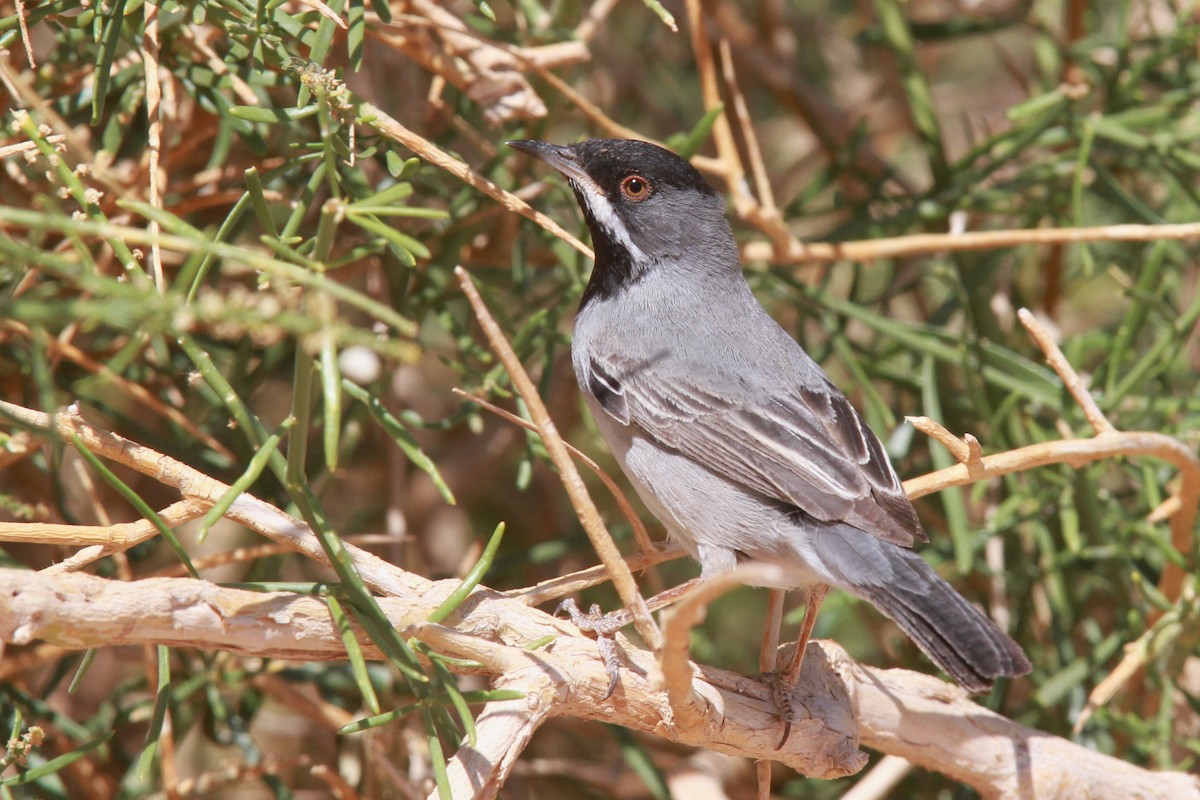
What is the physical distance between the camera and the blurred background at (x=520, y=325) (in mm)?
2811

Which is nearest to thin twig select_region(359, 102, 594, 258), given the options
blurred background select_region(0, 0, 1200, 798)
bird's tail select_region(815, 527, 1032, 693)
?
blurred background select_region(0, 0, 1200, 798)

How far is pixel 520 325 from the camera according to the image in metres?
3.50

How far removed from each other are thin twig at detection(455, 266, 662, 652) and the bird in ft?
2.37

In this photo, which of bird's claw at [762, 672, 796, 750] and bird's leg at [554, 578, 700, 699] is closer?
bird's leg at [554, 578, 700, 699]

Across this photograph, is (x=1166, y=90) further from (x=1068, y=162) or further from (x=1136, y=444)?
(x=1136, y=444)

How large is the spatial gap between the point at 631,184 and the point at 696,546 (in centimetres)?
115

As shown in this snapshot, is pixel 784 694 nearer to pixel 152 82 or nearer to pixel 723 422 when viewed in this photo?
pixel 723 422

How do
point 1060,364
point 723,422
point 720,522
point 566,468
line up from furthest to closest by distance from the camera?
point 723,422 < point 720,522 < point 1060,364 < point 566,468

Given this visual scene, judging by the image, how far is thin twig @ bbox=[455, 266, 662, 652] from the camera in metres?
1.61

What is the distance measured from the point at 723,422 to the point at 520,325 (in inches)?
28.7

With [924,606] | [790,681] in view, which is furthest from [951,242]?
[790,681]

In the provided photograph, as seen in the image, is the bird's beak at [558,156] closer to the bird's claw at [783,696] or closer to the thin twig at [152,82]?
the thin twig at [152,82]

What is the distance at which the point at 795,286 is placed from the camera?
3.71 meters

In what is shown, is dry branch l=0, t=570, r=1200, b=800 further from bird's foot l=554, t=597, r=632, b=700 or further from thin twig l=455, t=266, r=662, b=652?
thin twig l=455, t=266, r=662, b=652
